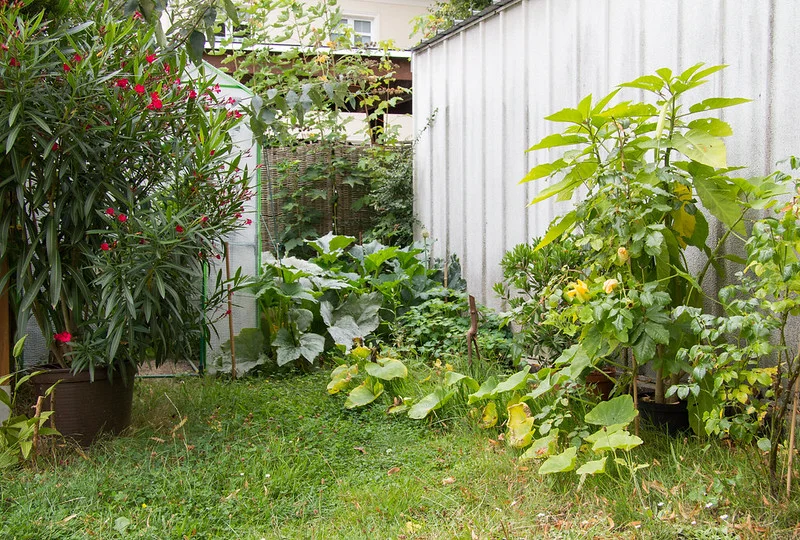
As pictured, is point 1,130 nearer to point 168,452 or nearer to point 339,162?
point 168,452

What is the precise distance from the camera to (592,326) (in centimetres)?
276

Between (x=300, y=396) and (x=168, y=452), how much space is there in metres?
1.01

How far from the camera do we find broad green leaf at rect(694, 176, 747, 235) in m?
2.87

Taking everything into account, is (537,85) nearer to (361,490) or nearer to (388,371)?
(388,371)

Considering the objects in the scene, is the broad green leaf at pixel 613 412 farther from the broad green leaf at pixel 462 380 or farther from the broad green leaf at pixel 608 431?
the broad green leaf at pixel 462 380

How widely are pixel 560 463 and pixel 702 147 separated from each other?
1.29 metres

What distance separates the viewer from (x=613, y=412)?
9.11ft

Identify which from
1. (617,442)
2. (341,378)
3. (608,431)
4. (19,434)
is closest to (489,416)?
(608,431)

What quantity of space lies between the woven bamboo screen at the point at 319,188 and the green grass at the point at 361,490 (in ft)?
10.7

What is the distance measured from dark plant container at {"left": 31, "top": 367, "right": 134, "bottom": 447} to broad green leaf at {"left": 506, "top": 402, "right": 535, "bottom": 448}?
1761 millimetres

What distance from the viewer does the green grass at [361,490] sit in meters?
2.30

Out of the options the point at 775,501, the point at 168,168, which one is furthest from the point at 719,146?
the point at 168,168

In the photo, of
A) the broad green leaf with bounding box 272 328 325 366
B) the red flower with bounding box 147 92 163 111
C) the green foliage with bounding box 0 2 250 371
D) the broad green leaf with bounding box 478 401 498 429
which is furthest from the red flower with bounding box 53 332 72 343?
the broad green leaf with bounding box 478 401 498 429

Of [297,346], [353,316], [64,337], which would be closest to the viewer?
[64,337]
